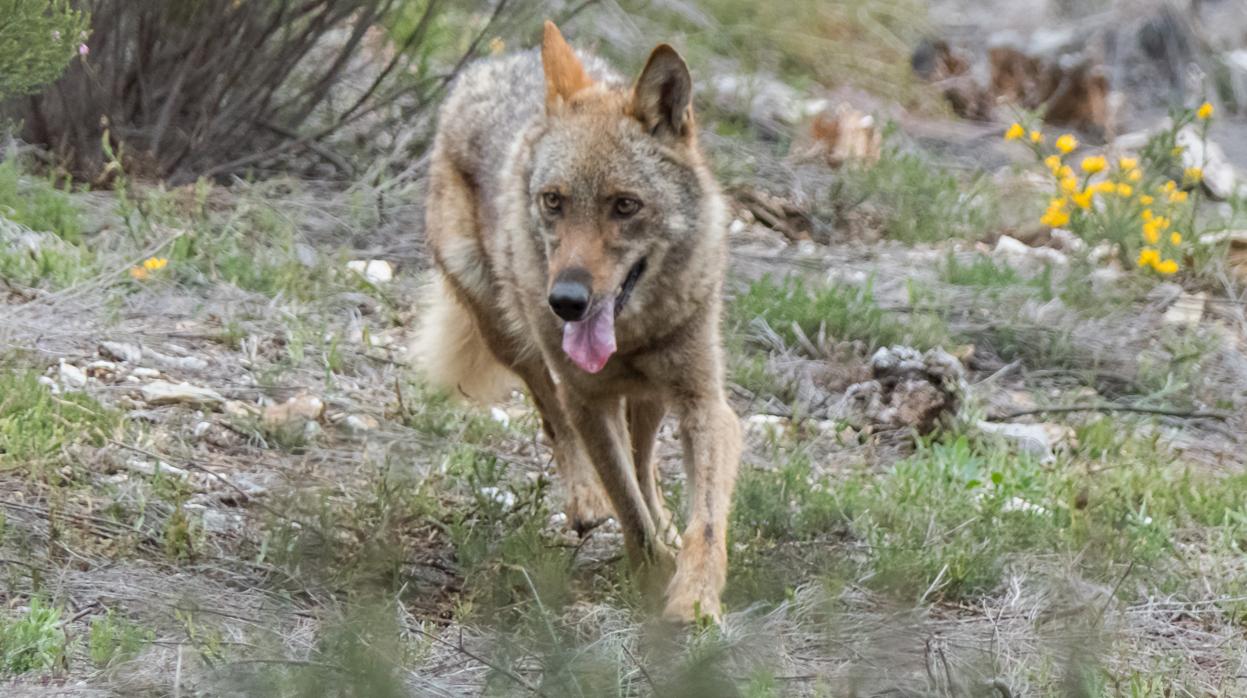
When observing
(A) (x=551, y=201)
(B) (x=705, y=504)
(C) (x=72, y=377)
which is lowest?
(C) (x=72, y=377)

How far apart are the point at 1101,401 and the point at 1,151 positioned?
217 inches

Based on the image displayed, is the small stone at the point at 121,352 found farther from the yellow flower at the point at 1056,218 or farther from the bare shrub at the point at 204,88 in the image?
the yellow flower at the point at 1056,218

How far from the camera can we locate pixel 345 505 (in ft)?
10.9

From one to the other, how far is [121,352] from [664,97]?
2555 millimetres

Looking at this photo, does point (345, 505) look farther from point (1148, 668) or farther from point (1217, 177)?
point (1217, 177)

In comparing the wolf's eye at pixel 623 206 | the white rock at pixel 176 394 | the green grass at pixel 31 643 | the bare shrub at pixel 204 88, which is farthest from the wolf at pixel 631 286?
the bare shrub at pixel 204 88

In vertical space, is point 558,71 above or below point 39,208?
above

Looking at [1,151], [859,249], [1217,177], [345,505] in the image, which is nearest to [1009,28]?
[1217,177]


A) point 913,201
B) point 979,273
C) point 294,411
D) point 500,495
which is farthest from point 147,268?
point 913,201

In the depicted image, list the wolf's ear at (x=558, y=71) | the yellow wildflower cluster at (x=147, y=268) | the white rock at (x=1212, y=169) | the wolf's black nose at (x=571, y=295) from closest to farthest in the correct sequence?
the wolf's black nose at (x=571, y=295)
the wolf's ear at (x=558, y=71)
the yellow wildflower cluster at (x=147, y=268)
the white rock at (x=1212, y=169)

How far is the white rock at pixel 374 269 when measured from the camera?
746cm

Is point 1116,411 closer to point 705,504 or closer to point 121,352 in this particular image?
point 705,504

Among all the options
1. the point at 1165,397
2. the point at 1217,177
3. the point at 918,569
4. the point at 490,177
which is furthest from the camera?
the point at 1217,177

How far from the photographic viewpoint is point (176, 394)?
570 centimetres
